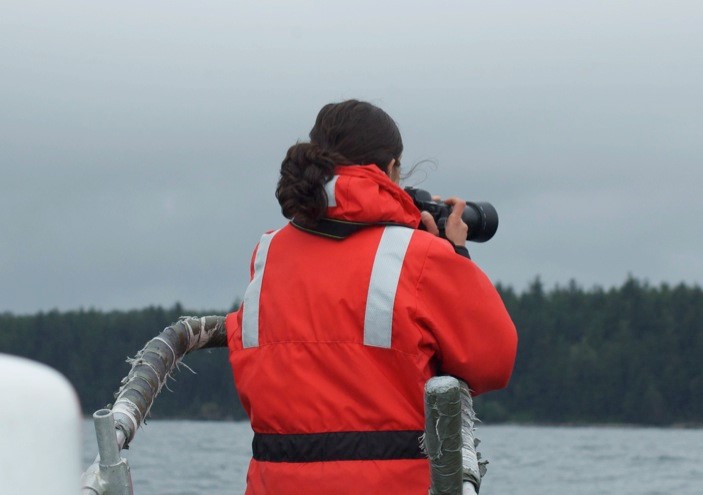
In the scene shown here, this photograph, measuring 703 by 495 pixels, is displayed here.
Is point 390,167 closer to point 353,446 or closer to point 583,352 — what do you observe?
point 353,446

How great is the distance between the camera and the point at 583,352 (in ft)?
311

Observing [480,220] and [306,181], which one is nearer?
[306,181]

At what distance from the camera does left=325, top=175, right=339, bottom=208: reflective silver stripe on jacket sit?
7.55 ft

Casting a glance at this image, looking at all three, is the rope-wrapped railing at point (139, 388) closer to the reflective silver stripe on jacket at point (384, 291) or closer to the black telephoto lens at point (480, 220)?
the reflective silver stripe on jacket at point (384, 291)

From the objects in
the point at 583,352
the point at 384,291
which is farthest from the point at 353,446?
the point at 583,352

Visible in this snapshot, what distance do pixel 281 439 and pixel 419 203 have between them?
548 millimetres

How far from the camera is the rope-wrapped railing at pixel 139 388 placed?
5.98 feet

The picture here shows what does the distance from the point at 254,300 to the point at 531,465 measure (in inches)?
1712

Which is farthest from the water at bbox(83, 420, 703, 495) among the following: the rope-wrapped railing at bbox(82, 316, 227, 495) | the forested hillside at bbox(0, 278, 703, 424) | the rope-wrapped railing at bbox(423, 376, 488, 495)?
the forested hillside at bbox(0, 278, 703, 424)

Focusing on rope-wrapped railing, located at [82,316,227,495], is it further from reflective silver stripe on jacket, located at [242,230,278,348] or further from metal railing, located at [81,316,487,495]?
reflective silver stripe on jacket, located at [242,230,278,348]

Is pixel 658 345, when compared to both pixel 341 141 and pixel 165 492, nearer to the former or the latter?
pixel 165 492

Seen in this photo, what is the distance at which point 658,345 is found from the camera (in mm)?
92812

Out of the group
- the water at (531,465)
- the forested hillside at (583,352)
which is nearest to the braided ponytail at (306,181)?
the water at (531,465)

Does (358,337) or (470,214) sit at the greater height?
(470,214)
